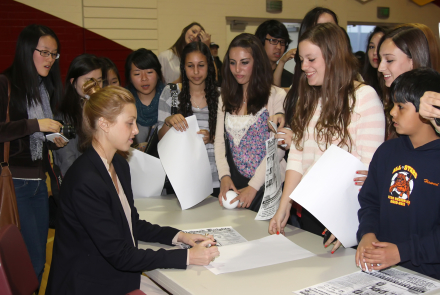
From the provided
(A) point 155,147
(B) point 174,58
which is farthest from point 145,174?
(B) point 174,58

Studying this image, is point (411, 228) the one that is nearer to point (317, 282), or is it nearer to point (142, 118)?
point (317, 282)

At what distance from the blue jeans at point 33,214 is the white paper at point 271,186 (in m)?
1.26

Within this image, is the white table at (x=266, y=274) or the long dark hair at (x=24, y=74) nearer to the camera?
the white table at (x=266, y=274)

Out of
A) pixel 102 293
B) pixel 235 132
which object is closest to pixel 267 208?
pixel 235 132

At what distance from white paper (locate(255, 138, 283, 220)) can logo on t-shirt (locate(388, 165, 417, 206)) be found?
0.54 m

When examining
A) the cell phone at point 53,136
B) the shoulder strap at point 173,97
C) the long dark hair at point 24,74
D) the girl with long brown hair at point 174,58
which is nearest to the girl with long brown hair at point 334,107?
the shoulder strap at point 173,97

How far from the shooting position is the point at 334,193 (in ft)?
4.63

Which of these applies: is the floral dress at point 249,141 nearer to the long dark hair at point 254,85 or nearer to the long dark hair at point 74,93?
the long dark hair at point 254,85

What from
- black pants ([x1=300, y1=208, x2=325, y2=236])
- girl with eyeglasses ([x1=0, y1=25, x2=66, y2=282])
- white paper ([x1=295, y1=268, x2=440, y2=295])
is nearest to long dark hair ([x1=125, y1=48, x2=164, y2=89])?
girl with eyeglasses ([x1=0, y1=25, x2=66, y2=282])

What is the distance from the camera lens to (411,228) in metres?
1.29

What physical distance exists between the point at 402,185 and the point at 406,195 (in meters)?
0.03

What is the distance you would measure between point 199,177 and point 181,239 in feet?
1.92

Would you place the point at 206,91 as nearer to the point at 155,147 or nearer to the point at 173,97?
the point at 173,97

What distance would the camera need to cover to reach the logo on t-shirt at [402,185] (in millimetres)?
1284
